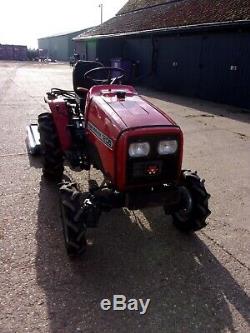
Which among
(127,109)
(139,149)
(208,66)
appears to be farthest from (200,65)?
(139,149)

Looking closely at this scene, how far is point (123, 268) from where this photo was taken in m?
2.81

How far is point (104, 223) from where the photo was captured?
11.4 ft

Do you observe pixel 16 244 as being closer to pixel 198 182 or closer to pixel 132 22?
pixel 198 182

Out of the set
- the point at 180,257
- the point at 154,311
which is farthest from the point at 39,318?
the point at 180,257

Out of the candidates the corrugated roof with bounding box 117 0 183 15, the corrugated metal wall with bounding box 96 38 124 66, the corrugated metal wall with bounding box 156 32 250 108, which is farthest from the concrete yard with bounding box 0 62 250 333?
the corrugated roof with bounding box 117 0 183 15

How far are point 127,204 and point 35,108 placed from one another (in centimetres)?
798

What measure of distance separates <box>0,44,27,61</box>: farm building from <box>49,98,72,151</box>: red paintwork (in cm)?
4798

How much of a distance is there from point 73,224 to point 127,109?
117 centimetres

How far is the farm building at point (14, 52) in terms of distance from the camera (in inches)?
1850

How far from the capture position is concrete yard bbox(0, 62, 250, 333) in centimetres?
229

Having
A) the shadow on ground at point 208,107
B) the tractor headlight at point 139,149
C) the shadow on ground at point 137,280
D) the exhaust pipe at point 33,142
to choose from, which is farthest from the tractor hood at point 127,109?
the shadow on ground at point 208,107

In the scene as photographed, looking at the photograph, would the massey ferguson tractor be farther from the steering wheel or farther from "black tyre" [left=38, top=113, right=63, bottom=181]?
the steering wheel

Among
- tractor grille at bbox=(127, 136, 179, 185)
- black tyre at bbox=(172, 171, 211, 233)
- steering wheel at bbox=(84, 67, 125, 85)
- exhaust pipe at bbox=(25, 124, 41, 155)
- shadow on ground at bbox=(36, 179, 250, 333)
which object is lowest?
shadow on ground at bbox=(36, 179, 250, 333)

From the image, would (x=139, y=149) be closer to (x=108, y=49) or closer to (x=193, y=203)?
(x=193, y=203)
